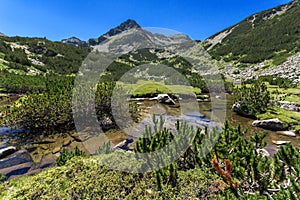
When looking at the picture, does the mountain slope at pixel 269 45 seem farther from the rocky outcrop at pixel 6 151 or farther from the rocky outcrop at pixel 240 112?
the rocky outcrop at pixel 6 151

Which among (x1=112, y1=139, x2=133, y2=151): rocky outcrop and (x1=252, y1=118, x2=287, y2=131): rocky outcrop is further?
(x1=252, y1=118, x2=287, y2=131): rocky outcrop

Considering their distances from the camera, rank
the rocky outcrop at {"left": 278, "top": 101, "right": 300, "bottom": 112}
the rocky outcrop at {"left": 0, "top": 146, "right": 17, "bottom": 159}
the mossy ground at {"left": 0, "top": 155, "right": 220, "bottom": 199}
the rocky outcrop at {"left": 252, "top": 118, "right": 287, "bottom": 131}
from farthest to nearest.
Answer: the rocky outcrop at {"left": 278, "top": 101, "right": 300, "bottom": 112}, the rocky outcrop at {"left": 252, "top": 118, "right": 287, "bottom": 131}, the rocky outcrop at {"left": 0, "top": 146, "right": 17, "bottom": 159}, the mossy ground at {"left": 0, "top": 155, "right": 220, "bottom": 199}

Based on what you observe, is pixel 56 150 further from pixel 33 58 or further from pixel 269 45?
pixel 269 45

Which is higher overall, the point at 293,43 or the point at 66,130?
the point at 293,43

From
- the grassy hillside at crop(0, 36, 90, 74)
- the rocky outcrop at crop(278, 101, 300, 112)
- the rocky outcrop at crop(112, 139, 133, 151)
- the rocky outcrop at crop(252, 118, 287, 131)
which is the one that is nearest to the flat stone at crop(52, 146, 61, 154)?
the rocky outcrop at crop(112, 139, 133, 151)

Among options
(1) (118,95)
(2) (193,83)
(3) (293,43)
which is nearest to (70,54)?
(2) (193,83)

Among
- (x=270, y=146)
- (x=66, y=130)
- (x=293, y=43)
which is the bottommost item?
(x=270, y=146)

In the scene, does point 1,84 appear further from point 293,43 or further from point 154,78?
point 293,43

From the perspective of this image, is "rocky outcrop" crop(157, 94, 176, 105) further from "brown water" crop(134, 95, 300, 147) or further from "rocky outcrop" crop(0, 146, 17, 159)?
"rocky outcrop" crop(0, 146, 17, 159)

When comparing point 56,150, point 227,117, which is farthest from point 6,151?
point 227,117

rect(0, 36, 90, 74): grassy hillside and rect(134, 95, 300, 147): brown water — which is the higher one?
rect(0, 36, 90, 74): grassy hillside

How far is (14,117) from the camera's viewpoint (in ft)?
58.4

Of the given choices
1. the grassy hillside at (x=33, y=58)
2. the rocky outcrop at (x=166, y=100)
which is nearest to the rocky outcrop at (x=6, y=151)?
the rocky outcrop at (x=166, y=100)

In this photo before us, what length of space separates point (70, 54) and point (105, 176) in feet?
343
